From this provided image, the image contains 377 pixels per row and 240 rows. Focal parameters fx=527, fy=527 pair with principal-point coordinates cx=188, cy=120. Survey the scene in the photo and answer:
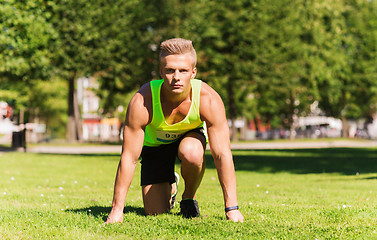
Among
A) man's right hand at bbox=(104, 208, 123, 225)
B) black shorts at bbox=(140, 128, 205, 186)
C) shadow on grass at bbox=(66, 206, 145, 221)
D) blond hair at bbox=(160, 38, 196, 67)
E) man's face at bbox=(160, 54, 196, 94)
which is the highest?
blond hair at bbox=(160, 38, 196, 67)

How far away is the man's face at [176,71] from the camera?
5207 mm

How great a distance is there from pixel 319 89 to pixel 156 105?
4896 centimetres

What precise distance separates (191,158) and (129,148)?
2.34 ft

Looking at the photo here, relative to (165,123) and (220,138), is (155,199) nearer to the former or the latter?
(165,123)

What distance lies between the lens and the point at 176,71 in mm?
5203

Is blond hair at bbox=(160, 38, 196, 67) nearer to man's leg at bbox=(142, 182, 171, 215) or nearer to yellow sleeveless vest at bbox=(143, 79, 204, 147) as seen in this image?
yellow sleeveless vest at bbox=(143, 79, 204, 147)

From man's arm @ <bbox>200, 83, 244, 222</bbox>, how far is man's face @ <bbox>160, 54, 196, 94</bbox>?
0.95 feet

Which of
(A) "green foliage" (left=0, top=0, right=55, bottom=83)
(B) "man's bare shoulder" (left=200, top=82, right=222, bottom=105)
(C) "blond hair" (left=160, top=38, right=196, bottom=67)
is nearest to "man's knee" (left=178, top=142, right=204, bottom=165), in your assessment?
(B) "man's bare shoulder" (left=200, top=82, right=222, bottom=105)

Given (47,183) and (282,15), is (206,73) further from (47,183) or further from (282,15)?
(47,183)

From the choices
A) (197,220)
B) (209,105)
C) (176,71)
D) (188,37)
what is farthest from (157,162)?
(188,37)

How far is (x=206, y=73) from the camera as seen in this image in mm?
39781

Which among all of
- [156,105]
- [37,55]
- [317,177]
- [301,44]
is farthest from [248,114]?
[156,105]

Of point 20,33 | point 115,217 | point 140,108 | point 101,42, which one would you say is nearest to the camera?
point 140,108

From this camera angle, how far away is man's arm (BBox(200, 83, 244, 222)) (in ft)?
17.7
